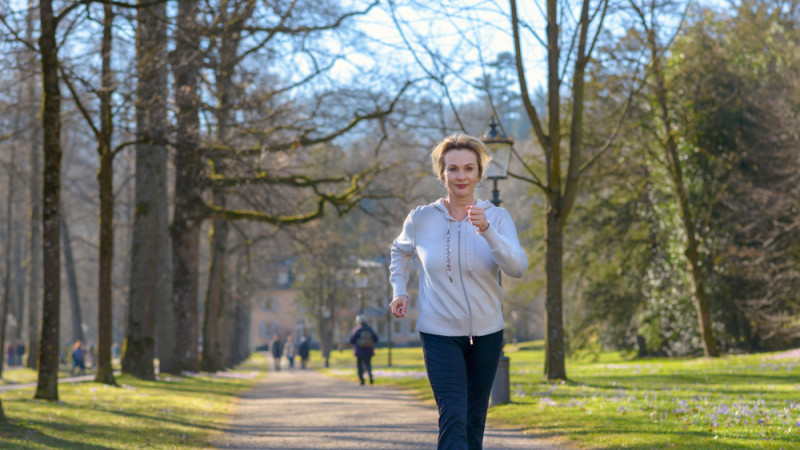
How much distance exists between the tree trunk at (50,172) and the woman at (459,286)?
26.1ft

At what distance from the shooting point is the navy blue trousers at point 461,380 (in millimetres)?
4391

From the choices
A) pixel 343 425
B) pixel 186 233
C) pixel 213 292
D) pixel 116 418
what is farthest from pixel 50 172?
pixel 213 292

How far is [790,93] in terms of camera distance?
24.9 meters

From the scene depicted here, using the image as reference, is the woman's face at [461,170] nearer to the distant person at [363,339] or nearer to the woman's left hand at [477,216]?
the woman's left hand at [477,216]

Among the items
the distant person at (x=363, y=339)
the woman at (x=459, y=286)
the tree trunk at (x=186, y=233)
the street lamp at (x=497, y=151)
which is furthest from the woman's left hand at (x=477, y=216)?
the distant person at (x=363, y=339)

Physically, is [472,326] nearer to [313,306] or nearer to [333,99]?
[333,99]

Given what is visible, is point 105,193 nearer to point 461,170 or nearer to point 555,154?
point 555,154

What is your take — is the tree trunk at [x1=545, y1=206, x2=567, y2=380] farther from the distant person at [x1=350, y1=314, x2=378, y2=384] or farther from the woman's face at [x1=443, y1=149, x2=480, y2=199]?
the woman's face at [x1=443, y1=149, x2=480, y2=199]

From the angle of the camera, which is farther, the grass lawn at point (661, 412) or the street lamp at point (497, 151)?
the street lamp at point (497, 151)

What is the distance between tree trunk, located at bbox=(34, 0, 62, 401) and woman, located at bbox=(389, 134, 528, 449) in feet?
26.1

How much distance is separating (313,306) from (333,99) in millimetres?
41525

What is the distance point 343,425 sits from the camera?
36.1ft

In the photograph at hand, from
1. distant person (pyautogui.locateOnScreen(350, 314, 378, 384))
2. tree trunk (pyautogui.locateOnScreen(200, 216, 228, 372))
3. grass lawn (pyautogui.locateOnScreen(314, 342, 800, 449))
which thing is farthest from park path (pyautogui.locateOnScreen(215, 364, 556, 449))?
tree trunk (pyautogui.locateOnScreen(200, 216, 228, 372))

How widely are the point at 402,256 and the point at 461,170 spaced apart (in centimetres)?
56
